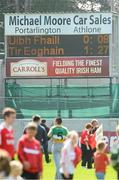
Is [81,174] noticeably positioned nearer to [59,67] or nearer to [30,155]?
[30,155]

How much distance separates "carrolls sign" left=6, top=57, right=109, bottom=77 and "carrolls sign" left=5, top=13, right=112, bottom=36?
3.93ft

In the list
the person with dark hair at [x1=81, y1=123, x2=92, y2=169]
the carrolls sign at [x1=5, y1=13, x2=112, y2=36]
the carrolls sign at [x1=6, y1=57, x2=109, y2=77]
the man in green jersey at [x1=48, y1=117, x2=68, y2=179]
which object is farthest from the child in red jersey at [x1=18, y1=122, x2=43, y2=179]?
the carrolls sign at [x1=5, y1=13, x2=112, y2=36]

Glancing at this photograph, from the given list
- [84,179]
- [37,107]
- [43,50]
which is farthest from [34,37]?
[84,179]

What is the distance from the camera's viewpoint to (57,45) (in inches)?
1410

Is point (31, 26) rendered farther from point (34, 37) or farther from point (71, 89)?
point (71, 89)

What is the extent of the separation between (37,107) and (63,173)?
19157 mm

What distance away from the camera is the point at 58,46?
35812 mm

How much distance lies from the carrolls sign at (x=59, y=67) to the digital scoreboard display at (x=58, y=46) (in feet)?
0.80

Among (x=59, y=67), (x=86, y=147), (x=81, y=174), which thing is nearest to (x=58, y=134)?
(x=81, y=174)

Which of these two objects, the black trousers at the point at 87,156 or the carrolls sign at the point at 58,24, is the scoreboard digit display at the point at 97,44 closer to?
the carrolls sign at the point at 58,24

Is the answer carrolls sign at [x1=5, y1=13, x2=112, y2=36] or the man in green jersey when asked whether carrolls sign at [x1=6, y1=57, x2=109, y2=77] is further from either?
the man in green jersey

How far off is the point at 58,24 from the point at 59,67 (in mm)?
1909

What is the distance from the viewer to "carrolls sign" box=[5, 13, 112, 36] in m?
36.0

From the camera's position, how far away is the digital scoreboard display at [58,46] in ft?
117
